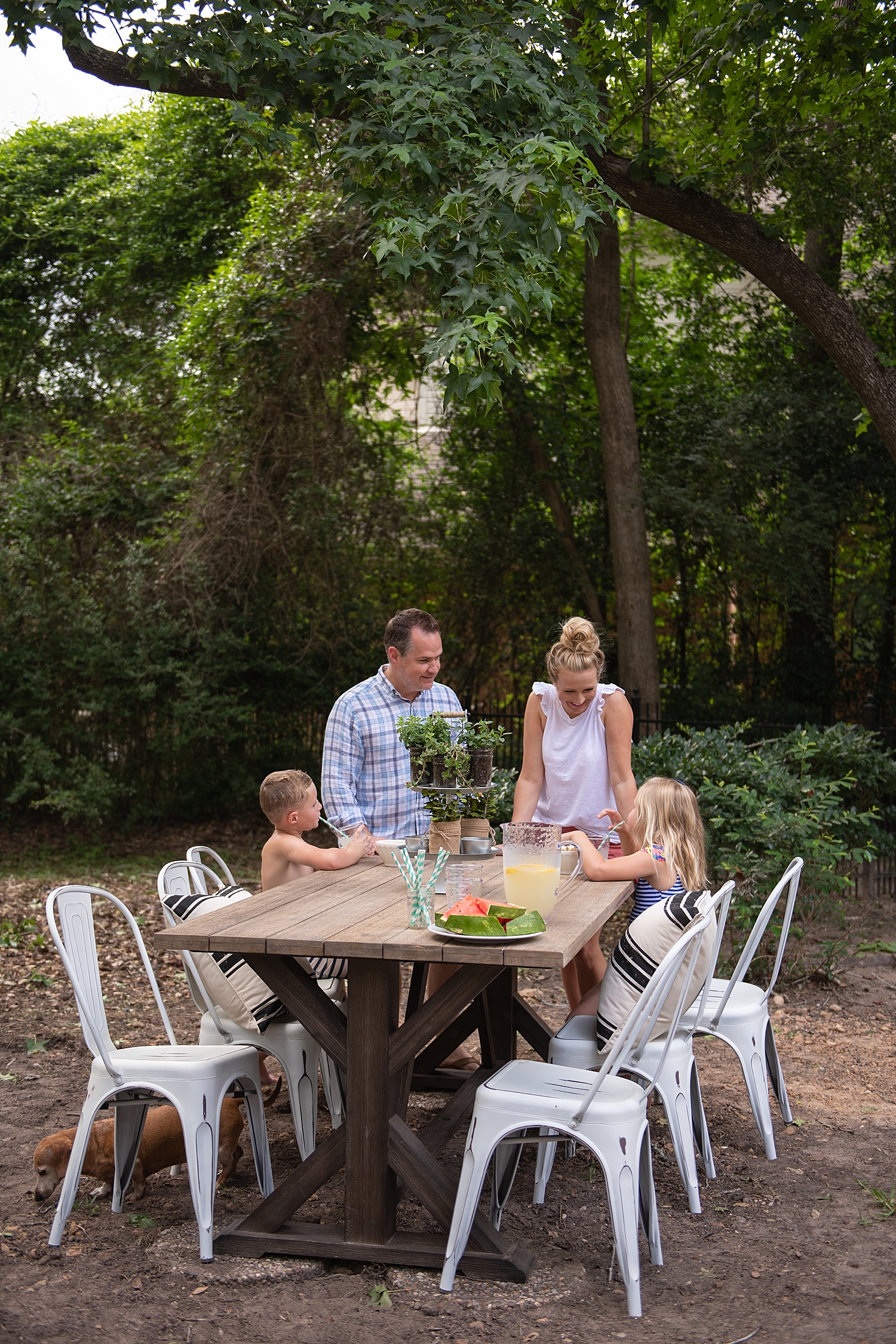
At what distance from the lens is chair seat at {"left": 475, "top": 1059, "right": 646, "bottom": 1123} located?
2.80 meters

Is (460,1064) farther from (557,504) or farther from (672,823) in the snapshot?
(557,504)

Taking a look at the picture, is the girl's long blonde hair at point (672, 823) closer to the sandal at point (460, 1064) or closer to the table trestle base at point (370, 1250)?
the table trestle base at point (370, 1250)

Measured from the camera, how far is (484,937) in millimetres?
2748

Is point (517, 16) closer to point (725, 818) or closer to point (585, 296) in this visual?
point (585, 296)

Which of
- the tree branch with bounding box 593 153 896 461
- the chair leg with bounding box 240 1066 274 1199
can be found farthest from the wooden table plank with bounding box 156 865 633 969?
the tree branch with bounding box 593 153 896 461

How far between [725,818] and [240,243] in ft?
24.1

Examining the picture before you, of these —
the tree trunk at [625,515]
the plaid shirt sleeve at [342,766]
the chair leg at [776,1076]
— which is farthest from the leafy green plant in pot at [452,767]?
the tree trunk at [625,515]

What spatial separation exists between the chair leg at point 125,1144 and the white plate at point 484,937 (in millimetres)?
1111

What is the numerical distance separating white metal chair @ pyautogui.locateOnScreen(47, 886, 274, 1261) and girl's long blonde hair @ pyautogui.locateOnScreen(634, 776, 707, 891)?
1.35 meters

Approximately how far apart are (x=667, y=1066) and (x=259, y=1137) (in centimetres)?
118

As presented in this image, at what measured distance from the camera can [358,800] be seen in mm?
4164

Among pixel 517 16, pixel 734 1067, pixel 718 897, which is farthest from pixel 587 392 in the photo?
pixel 718 897

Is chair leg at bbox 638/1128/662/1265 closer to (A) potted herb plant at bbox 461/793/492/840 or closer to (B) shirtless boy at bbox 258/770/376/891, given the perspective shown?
(A) potted herb plant at bbox 461/793/492/840

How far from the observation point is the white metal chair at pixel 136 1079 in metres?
3.01
